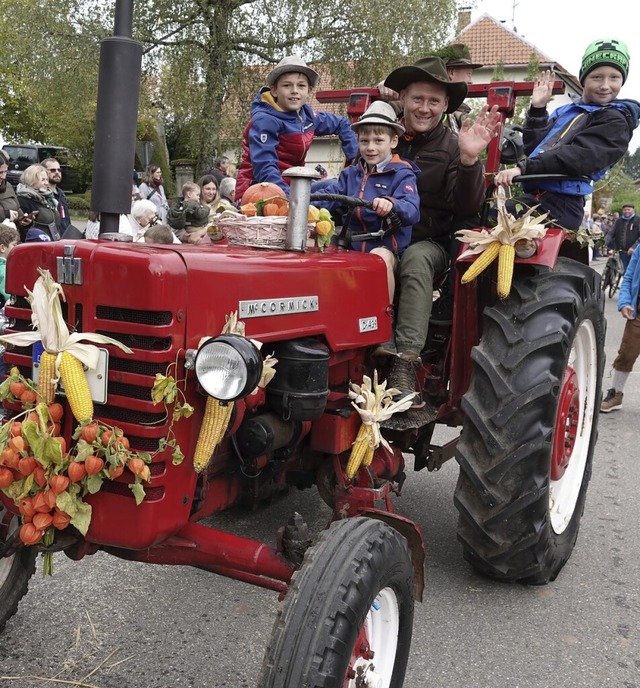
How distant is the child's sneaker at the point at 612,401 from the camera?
6.60m

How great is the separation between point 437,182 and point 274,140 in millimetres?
864

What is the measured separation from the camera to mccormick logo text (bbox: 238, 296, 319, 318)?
2217 mm

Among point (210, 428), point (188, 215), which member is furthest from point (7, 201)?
point (210, 428)

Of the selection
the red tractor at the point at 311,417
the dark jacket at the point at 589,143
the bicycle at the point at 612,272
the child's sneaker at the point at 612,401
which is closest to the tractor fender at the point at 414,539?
the red tractor at the point at 311,417

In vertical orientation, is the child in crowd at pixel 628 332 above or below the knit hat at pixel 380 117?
below

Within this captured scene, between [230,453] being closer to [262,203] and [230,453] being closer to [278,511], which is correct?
[262,203]

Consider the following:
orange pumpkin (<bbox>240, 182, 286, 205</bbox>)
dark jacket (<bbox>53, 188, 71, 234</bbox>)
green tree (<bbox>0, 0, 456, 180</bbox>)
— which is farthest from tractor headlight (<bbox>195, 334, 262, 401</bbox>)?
green tree (<bbox>0, 0, 456, 180</bbox>)

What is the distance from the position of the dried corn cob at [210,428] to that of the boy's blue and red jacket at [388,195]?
4.53 ft

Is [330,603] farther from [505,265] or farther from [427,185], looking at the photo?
[427,185]

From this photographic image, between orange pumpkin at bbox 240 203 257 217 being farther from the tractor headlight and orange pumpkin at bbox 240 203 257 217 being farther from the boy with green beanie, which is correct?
the boy with green beanie

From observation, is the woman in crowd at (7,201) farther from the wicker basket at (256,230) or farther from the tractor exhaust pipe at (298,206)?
the tractor exhaust pipe at (298,206)

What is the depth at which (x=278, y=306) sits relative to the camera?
7.66 ft

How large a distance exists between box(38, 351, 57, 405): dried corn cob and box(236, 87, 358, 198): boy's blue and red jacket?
1.83m

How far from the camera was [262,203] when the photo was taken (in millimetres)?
2775
